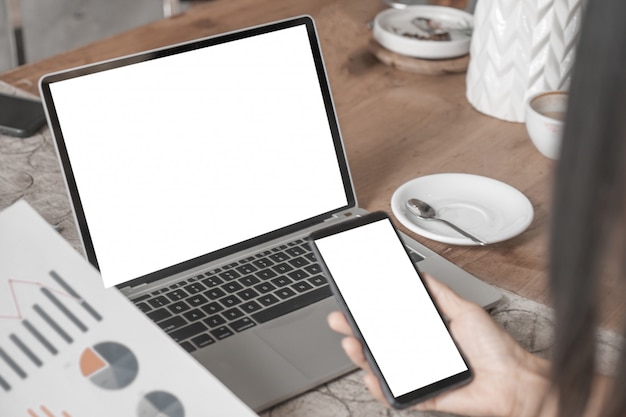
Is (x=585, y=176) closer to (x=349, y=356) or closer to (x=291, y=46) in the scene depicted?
(x=349, y=356)

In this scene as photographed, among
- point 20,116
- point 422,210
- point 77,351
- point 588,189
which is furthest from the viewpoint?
point 20,116

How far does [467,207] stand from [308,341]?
37 cm

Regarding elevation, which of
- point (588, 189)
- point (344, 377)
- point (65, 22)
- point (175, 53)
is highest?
point (588, 189)

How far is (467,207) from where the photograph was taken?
1114 mm

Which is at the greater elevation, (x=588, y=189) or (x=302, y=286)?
(x=588, y=189)

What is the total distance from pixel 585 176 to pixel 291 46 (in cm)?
78

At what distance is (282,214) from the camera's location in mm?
1011

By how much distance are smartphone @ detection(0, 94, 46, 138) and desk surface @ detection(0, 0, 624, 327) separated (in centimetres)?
6

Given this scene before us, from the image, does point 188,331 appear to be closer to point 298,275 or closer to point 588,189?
point 298,275

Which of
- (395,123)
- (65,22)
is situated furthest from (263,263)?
(65,22)

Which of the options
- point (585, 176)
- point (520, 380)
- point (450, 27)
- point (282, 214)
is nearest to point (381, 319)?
point (520, 380)

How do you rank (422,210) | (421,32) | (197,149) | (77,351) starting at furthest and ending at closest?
(421,32) → (422,210) → (197,149) → (77,351)

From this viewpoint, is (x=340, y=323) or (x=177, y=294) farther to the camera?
(x=177, y=294)

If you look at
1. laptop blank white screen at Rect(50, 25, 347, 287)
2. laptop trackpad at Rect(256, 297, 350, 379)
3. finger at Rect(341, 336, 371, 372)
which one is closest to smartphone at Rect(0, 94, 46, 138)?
laptop blank white screen at Rect(50, 25, 347, 287)
